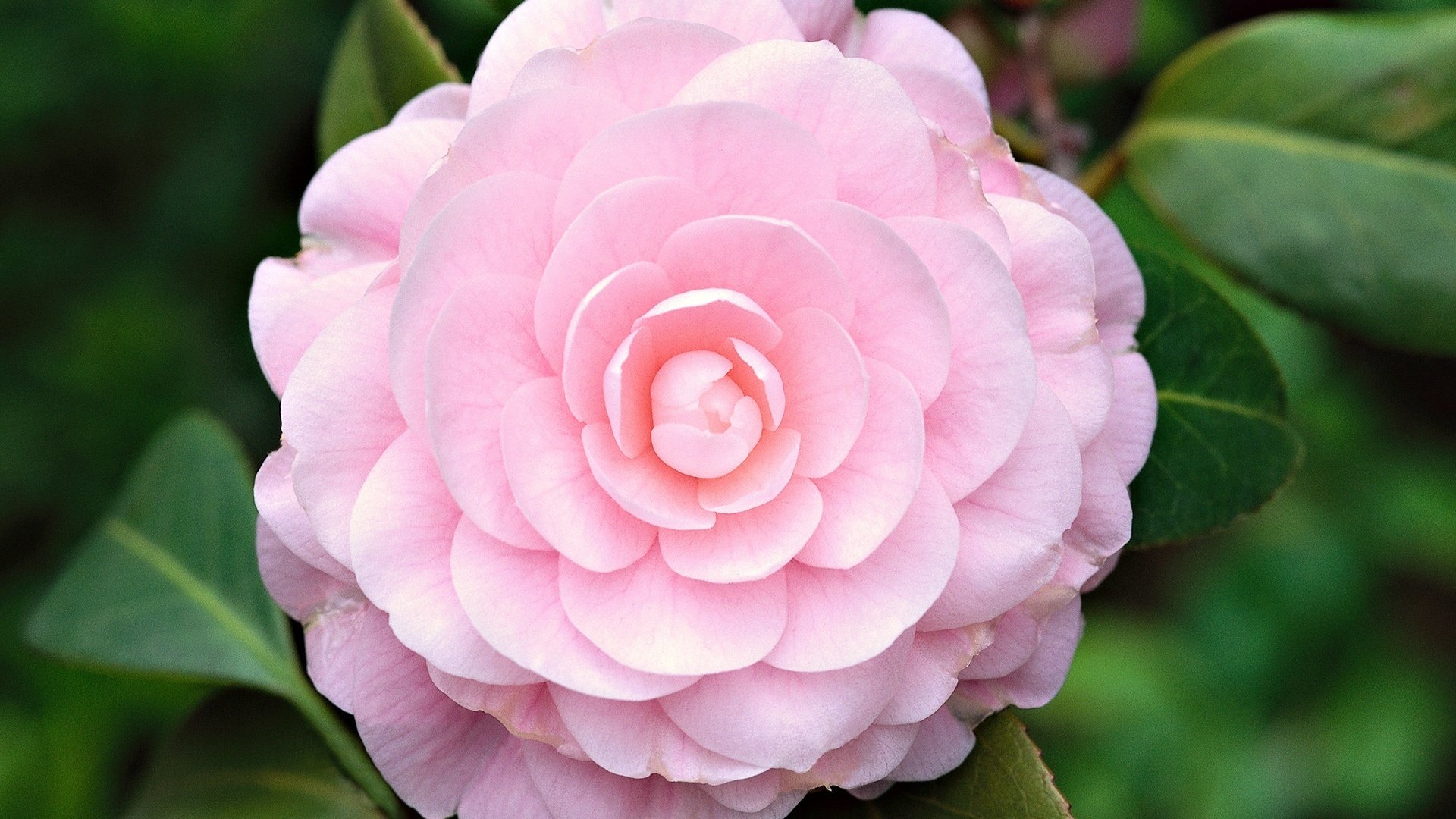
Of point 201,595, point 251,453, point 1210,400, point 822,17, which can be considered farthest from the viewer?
point 251,453

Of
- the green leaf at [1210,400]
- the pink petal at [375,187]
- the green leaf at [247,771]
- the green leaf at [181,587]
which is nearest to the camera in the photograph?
the pink petal at [375,187]

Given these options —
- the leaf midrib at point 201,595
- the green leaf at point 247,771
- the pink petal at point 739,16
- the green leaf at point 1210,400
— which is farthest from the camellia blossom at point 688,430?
the leaf midrib at point 201,595

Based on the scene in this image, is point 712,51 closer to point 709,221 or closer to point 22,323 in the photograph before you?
point 709,221

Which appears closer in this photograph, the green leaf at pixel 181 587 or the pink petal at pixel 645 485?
the pink petal at pixel 645 485

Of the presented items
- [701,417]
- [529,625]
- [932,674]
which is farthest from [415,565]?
[932,674]

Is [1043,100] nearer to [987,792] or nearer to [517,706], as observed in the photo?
[987,792]

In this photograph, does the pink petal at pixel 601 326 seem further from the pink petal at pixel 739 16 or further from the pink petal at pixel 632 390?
the pink petal at pixel 739 16

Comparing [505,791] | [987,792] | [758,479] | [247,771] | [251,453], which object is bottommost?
[251,453]
